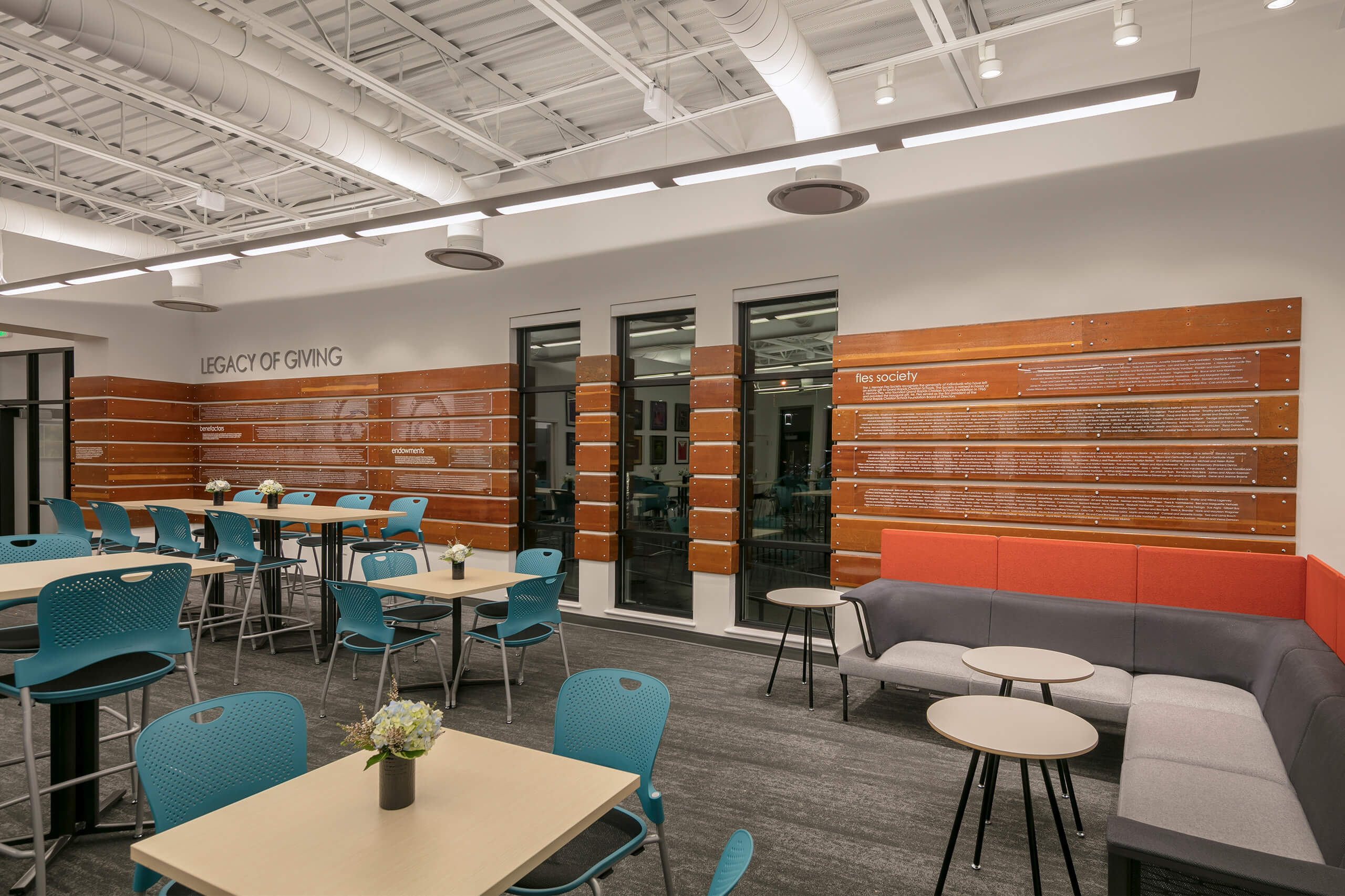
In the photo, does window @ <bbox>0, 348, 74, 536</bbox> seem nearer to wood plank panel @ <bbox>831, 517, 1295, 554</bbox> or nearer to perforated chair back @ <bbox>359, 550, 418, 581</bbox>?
perforated chair back @ <bbox>359, 550, 418, 581</bbox>

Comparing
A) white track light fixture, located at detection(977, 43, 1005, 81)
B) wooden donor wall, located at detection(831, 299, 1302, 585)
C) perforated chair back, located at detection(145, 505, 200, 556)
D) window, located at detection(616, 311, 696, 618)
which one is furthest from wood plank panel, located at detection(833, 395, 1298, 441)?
perforated chair back, located at detection(145, 505, 200, 556)

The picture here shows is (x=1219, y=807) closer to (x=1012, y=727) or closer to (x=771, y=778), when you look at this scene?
(x=1012, y=727)

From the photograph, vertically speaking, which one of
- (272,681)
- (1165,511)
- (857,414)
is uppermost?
(857,414)

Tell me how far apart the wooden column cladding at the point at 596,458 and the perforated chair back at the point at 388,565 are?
2101 millimetres

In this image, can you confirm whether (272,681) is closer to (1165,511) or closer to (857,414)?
(857,414)

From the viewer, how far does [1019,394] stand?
5.50 meters

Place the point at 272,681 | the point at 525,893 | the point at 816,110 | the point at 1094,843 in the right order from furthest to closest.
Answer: the point at 272,681
the point at 816,110
the point at 1094,843
the point at 525,893

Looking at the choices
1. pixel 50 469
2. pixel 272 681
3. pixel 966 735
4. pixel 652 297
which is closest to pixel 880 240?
pixel 652 297

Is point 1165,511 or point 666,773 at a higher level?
point 1165,511

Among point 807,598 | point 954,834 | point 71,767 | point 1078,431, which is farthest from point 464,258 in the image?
point 954,834

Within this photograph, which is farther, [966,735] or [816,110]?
[816,110]

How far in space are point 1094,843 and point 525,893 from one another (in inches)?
108

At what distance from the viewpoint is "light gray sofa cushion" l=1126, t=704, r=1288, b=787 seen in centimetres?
324

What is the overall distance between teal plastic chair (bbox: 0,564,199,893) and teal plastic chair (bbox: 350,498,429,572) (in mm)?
4107
